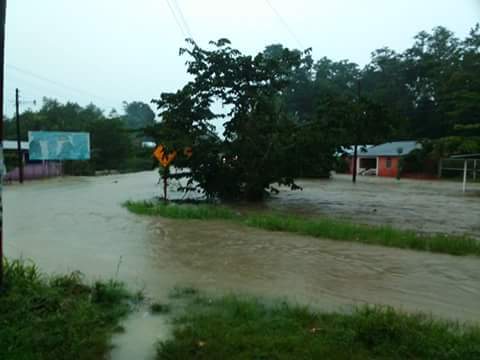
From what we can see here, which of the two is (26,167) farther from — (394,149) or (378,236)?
(394,149)

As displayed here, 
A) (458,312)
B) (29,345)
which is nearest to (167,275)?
(29,345)

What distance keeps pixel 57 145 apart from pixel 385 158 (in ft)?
101

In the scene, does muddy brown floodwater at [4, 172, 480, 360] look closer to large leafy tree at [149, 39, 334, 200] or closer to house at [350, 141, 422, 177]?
A: large leafy tree at [149, 39, 334, 200]

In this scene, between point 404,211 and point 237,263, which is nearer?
point 237,263

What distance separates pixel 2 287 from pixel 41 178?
1182 inches

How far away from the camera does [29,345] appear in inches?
128

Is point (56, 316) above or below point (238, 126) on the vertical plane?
below

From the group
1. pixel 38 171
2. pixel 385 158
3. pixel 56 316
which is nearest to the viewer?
pixel 56 316

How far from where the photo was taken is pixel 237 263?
6871 millimetres

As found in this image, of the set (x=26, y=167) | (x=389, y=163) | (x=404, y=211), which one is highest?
(x=389, y=163)

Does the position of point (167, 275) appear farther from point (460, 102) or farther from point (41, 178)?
point (460, 102)

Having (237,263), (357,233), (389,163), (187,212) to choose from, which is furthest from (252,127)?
(389,163)

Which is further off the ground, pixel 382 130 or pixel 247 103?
pixel 247 103

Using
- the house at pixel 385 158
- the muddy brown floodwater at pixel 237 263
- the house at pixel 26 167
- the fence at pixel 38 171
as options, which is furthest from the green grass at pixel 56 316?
the house at pixel 385 158
